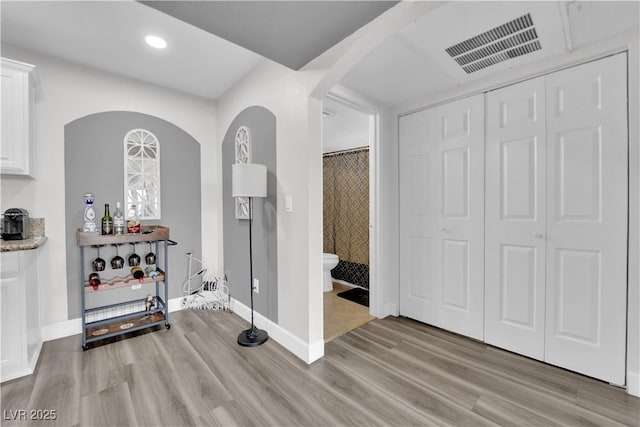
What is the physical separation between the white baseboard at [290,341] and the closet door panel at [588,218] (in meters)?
1.69

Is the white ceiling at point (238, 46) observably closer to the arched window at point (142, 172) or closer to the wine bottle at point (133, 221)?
the arched window at point (142, 172)

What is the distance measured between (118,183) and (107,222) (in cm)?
47

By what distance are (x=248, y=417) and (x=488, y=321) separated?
1.98 meters

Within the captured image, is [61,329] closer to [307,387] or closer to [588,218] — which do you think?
[307,387]

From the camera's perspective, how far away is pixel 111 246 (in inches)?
104

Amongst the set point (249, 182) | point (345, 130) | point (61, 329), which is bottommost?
point (61, 329)

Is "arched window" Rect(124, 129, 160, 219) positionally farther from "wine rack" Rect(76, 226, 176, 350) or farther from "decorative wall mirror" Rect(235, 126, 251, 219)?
"decorative wall mirror" Rect(235, 126, 251, 219)

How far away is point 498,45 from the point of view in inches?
71.4

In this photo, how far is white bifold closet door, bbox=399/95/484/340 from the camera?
2395 millimetres

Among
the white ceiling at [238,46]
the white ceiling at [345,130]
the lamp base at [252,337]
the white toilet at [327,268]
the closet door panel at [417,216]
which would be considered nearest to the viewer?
the white ceiling at [238,46]

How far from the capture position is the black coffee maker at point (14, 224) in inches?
77.9

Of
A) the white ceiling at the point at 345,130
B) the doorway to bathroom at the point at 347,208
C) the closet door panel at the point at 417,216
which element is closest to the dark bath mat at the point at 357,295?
the doorway to bathroom at the point at 347,208

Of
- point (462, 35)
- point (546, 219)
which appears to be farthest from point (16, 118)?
point (546, 219)

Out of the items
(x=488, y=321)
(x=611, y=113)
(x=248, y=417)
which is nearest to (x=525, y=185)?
(x=611, y=113)
